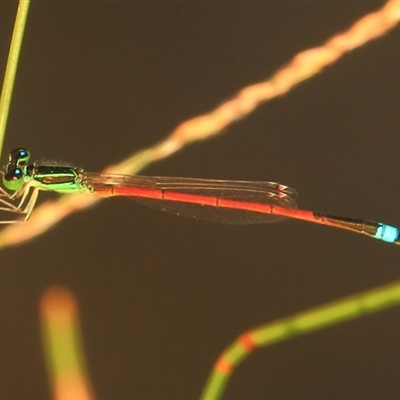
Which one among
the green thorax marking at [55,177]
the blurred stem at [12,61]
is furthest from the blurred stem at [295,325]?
the blurred stem at [12,61]

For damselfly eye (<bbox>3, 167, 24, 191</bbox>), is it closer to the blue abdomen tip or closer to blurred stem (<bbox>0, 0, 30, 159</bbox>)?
blurred stem (<bbox>0, 0, 30, 159</bbox>)

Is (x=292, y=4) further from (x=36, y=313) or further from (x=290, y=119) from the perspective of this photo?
(x=36, y=313)

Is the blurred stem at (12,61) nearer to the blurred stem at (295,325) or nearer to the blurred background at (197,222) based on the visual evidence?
the blurred background at (197,222)

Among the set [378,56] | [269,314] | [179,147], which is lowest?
[269,314]

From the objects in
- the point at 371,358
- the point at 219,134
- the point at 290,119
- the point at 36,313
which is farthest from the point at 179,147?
the point at 371,358

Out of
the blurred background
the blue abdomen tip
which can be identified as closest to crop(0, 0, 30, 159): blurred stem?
the blurred background

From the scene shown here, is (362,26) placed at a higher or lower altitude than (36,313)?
higher

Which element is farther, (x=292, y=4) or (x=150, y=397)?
(x=292, y=4)

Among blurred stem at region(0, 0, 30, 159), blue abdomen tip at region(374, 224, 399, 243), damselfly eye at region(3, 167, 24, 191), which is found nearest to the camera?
damselfly eye at region(3, 167, 24, 191)

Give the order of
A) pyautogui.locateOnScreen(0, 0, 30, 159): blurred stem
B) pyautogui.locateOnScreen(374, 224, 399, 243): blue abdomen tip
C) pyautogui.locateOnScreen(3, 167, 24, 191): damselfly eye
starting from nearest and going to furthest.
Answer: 1. pyautogui.locateOnScreen(3, 167, 24, 191): damselfly eye
2. pyautogui.locateOnScreen(374, 224, 399, 243): blue abdomen tip
3. pyautogui.locateOnScreen(0, 0, 30, 159): blurred stem
